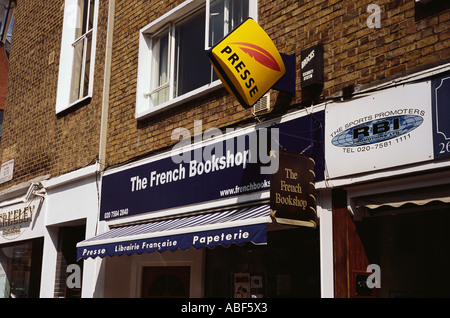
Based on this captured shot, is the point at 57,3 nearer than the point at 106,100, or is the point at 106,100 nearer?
the point at 106,100

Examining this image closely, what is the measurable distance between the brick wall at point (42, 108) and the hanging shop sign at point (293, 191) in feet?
16.1

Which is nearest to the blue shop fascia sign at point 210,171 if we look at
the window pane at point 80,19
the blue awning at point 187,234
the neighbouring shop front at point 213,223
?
the neighbouring shop front at point 213,223

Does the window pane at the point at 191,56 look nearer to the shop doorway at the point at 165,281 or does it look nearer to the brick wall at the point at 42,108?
the brick wall at the point at 42,108

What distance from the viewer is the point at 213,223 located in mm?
6836

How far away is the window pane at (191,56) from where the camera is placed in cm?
877

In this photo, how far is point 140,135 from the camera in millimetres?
9336

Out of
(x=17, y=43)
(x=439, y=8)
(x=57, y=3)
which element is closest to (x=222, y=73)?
(x=439, y=8)

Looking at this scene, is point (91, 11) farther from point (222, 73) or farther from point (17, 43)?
point (222, 73)

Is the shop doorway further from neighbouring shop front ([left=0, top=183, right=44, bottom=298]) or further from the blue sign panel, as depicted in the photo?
the blue sign panel

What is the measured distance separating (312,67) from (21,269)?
8496 mm

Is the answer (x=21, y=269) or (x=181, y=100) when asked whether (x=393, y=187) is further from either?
(x=21, y=269)

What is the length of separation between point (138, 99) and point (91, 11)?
3080 millimetres

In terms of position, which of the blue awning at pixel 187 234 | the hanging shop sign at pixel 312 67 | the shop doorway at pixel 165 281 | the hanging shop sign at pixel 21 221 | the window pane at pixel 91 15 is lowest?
the shop doorway at pixel 165 281

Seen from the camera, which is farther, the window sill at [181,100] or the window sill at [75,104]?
the window sill at [75,104]
